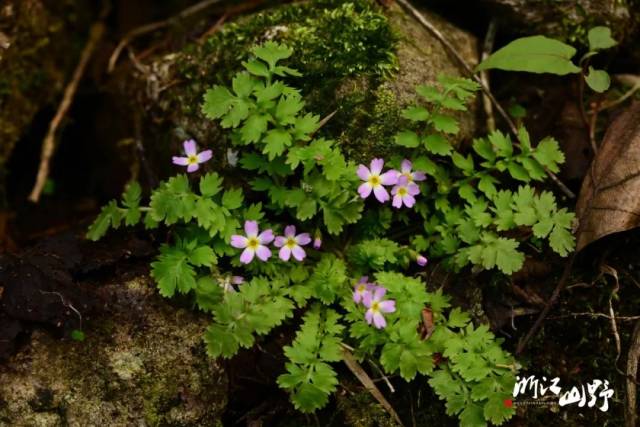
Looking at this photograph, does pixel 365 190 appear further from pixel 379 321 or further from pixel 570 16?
pixel 570 16

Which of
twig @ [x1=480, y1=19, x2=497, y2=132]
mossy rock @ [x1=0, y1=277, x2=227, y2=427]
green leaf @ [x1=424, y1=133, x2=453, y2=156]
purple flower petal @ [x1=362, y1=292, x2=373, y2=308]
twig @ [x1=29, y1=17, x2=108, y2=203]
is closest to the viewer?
mossy rock @ [x1=0, y1=277, x2=227, y2=427]

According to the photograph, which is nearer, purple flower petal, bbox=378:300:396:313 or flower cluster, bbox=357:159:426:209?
purple flower petal, bbox=378:300:396:313

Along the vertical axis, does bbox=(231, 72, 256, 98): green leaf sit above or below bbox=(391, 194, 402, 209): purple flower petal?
above

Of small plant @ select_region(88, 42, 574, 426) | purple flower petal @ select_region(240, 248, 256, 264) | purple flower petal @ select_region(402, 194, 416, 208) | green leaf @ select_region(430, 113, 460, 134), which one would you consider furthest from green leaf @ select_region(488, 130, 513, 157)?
purple flower petal @ select_region(240, 248, 256, 264)

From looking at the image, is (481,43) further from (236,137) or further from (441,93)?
(236,137)

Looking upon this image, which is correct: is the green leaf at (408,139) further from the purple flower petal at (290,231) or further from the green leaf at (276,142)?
the purple flower petal at (290,231)

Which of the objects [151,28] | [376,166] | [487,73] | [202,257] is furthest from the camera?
[151,28]

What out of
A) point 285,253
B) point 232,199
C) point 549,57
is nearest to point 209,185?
point 232,199

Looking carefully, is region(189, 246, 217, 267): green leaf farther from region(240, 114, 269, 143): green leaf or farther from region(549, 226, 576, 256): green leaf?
region(549, 226, 576, 256): green leaf
